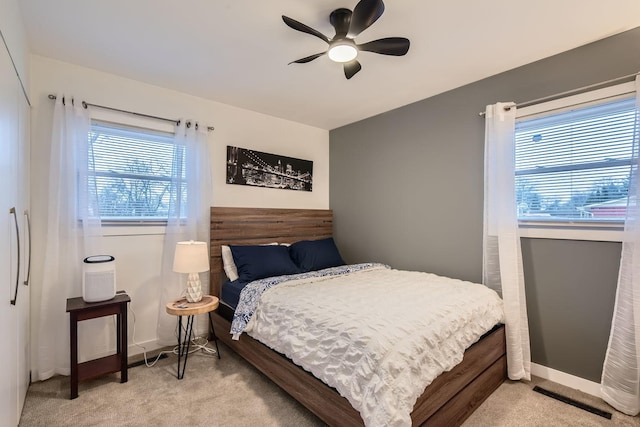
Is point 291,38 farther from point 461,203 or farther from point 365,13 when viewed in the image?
point 461,203

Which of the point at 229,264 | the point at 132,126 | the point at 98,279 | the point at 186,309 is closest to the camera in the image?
the point at 98,279

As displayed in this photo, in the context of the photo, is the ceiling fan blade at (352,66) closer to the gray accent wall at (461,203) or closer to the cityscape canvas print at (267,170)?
the gray accent wall at (461,203)

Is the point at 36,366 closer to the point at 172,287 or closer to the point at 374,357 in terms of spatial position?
the point at 172,287

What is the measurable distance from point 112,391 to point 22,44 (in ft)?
8.06

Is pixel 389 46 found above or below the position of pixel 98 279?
above

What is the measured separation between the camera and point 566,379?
2.33 meters

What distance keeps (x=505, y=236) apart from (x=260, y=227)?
2.46 m

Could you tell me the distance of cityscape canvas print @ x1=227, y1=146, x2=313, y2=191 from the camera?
11.3 feet

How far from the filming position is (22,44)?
6.56ft

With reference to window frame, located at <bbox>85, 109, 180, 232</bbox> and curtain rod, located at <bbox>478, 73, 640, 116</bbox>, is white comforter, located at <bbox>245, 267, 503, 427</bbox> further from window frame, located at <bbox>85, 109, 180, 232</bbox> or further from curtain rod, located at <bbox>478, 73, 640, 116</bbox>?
curtain rod, located at <bbox>478, 73, 640, 116</bbox>

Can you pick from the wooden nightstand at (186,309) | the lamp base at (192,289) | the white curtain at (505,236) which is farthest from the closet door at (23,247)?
the white curtain at (505,236)

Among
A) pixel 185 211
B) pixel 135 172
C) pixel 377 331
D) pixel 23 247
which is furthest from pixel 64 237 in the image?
pixel 377 331

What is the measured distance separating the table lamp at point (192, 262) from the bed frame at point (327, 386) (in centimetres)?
47

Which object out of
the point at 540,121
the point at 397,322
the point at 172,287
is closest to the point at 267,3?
the point at 397,322
